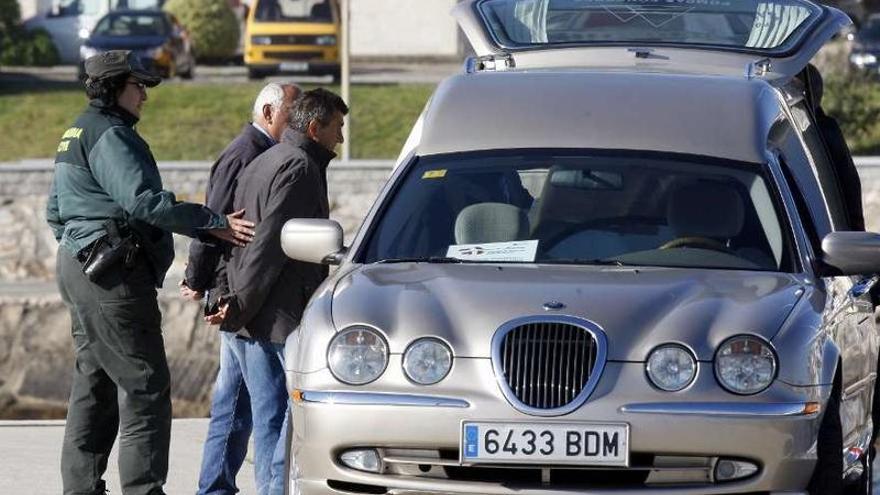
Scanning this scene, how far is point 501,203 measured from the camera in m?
8.02

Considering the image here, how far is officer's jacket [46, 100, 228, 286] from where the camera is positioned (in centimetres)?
828

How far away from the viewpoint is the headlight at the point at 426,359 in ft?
22.5

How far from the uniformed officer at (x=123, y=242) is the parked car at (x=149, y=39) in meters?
31.7

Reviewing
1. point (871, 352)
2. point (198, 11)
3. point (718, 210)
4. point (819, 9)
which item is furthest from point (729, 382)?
point (198, 11)

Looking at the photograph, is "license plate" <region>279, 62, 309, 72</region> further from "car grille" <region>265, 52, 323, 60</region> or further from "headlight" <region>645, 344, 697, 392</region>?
"headlight" <region>645, 344, 697, 392</region>

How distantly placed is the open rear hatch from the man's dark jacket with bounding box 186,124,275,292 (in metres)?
0.98

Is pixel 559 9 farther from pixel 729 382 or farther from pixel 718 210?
pixel 729 382

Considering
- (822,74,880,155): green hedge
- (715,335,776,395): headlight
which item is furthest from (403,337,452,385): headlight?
(822,74,880,155): green hedge

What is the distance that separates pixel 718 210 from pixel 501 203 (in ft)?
2.53

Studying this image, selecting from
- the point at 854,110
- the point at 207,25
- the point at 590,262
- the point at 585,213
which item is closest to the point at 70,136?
the point at 585,213

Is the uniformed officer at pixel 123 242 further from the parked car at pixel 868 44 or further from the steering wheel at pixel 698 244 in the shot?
the parked car at pixel 868 44

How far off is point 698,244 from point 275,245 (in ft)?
5.80

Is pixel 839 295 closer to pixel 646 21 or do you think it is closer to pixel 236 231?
pixel 236 231

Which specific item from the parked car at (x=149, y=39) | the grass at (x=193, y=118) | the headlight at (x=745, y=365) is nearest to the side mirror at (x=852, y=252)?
the headlight at (x=745, y=365)
